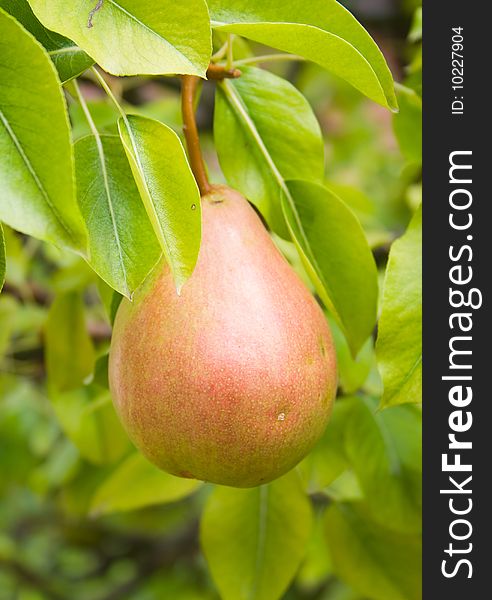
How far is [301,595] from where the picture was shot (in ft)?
6.12

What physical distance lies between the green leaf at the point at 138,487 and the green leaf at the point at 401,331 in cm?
30

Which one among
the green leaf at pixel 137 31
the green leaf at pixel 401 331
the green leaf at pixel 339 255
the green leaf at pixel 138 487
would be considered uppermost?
the green leaf at pixel 137 31

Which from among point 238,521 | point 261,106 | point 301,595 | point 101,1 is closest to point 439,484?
point 238,521

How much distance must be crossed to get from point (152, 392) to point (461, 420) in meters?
0.26

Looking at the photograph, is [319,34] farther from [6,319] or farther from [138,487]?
[6,319]

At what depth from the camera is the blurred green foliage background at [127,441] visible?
2.63 feet

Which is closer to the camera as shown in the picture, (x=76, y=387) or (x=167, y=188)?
(x=167, y=188)

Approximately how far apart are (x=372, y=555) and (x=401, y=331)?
0.36 metres

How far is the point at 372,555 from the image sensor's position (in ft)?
2.91

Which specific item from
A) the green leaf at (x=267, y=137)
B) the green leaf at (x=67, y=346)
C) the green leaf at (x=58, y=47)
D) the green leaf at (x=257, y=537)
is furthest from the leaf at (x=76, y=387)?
the green leaf at (x=58, y=47)

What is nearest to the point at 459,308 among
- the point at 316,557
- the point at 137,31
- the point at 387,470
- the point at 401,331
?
the point at 401,331

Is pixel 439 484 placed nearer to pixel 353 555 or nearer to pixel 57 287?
pixel 353 555

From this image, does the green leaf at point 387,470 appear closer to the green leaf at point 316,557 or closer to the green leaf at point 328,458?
the green leaf at point 328,458

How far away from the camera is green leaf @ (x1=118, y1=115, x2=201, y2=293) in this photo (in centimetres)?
49
